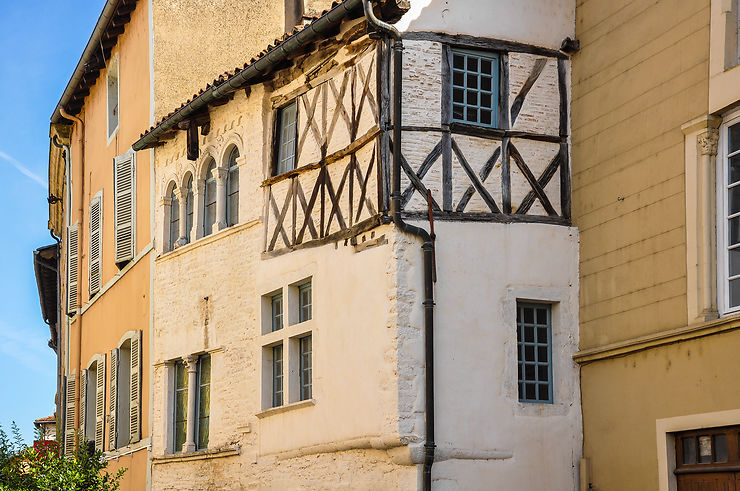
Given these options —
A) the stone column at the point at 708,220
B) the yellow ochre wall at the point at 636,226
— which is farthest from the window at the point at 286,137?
the stone column at the point at 708,220

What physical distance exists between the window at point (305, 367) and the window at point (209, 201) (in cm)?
332

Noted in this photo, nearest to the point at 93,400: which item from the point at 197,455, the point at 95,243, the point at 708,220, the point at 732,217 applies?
the point at 95,243

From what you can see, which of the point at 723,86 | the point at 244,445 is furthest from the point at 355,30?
the point at 244,445

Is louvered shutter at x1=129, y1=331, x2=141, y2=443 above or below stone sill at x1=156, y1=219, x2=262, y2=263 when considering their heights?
below

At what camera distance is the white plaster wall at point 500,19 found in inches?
544

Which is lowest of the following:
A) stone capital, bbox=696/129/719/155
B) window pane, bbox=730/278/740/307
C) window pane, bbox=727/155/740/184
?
window pane, bbox=730/278/740/307

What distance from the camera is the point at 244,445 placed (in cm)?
1611

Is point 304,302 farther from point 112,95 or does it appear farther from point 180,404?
point 112,95

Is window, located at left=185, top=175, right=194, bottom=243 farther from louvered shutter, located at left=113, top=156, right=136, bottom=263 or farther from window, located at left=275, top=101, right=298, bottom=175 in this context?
window, located at left=275, top=101, right=298, bottom=175

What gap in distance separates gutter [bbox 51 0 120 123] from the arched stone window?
4.28 m

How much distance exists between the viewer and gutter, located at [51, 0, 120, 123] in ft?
70.7

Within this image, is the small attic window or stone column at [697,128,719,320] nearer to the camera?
stone column at [697,128,719,320]

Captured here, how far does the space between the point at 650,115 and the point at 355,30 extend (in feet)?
11.7

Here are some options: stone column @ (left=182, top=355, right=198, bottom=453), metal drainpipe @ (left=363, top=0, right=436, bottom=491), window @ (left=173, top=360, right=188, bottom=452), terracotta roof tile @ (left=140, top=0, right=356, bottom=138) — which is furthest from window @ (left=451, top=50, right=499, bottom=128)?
window @ (left=173, top=360, right=188, bottom=452)
